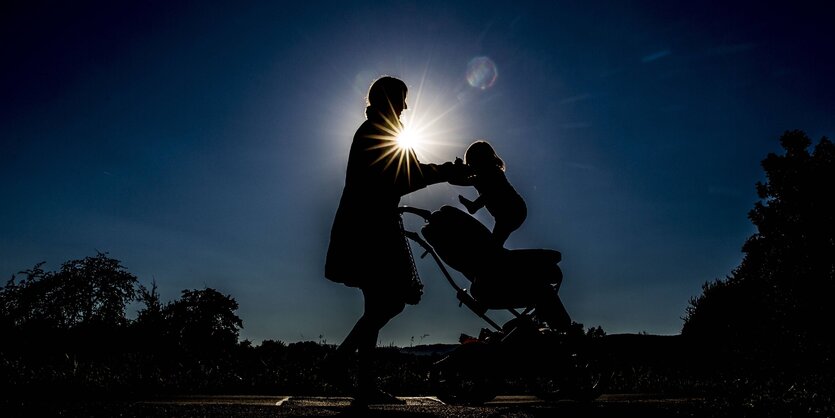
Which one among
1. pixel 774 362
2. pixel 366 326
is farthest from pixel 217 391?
pixel 774 362

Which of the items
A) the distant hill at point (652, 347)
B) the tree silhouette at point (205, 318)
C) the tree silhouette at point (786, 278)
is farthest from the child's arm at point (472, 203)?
the tree silhouette at point (786, 278)

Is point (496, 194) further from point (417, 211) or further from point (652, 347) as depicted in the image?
point (652, 347)

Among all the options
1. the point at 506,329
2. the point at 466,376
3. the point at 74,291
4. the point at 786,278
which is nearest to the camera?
the point at 466,376

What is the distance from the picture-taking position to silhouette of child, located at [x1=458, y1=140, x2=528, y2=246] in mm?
3998

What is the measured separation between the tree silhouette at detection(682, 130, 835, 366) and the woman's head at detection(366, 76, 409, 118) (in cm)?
2621

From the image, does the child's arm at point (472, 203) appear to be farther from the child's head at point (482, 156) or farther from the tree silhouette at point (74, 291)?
the tree silhouette at point (74, 291)

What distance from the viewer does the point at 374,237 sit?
3.79 meters

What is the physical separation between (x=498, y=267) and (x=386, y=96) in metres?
1.80

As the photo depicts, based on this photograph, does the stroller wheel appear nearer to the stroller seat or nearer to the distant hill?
the stroller seat

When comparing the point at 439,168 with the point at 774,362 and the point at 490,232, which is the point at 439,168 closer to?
the point at 490,232

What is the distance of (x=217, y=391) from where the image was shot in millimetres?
5578

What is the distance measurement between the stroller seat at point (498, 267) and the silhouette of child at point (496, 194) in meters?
0.18

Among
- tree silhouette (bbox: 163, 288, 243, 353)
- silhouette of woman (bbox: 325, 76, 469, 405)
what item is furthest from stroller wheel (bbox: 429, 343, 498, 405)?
tree silhouette (bbox: 163, 288, 243, 353)

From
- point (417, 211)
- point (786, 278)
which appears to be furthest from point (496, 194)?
point (786, 278)
